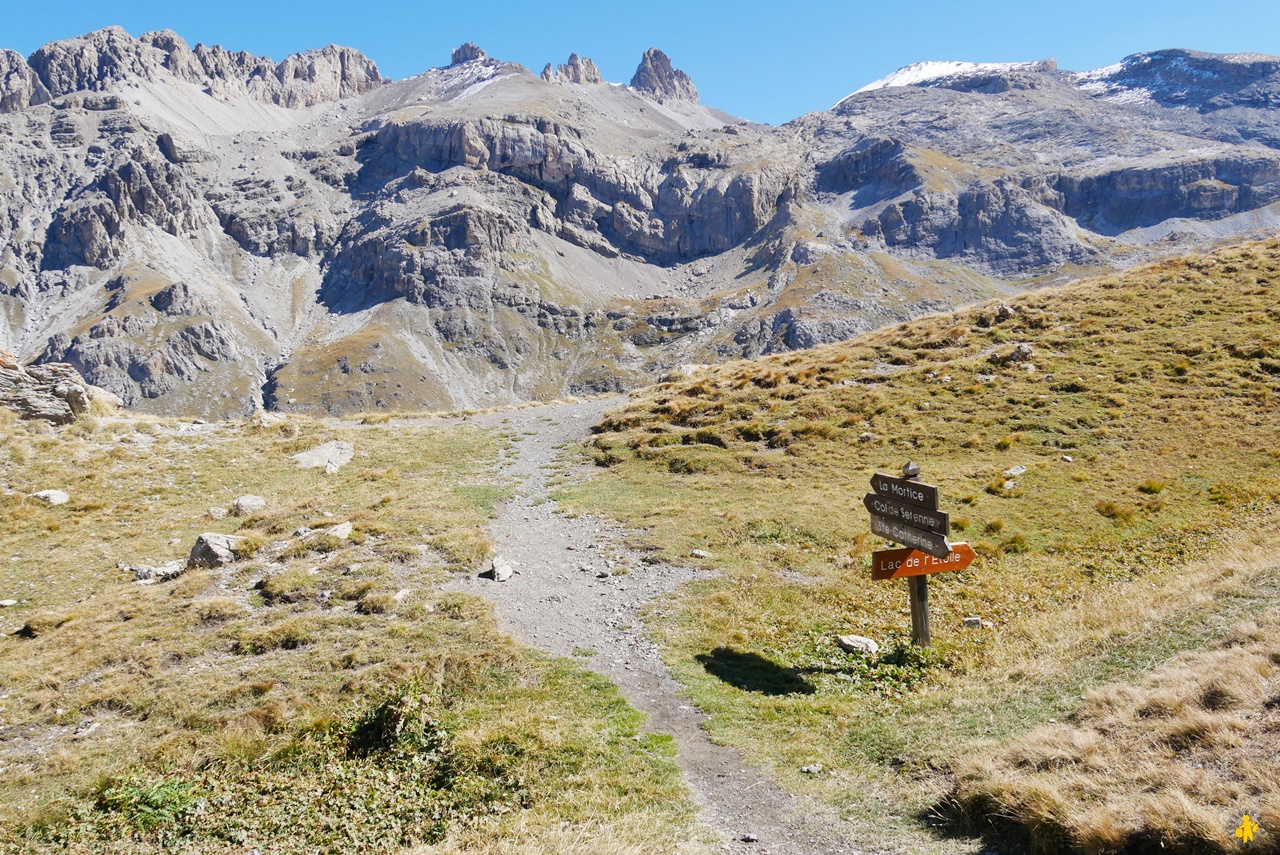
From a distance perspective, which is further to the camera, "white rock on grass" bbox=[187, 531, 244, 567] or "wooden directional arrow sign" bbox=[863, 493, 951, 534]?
"white rock on grass" bbox=[187, 531, 244, 567]

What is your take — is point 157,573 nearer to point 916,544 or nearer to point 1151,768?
point 916,544

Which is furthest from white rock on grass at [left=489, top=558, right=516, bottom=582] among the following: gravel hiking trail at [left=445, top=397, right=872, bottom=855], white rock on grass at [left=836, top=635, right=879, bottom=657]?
white rock on grass at [left=836, top=635, right=879, bottom=657]

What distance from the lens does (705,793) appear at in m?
8.95

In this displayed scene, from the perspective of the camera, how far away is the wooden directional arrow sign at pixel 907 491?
12.1 m

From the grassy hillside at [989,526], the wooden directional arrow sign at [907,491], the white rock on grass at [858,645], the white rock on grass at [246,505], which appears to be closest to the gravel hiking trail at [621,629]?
the grassy hillside at [989,526]

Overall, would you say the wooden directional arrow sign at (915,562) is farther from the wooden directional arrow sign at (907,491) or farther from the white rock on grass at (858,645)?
the white rock on grass at (858,645)

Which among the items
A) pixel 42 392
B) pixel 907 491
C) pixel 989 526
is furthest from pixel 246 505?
pixel 989 526

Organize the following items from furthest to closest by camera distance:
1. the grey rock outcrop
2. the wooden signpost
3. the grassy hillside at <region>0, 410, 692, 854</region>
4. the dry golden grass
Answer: the grey rock outcrop → the wooden signpost → the grassy hillside at <region>0, 410, 692, 854</region> → the dry golden grass

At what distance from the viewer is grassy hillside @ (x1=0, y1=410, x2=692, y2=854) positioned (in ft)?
28.2

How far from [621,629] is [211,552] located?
37.9ft

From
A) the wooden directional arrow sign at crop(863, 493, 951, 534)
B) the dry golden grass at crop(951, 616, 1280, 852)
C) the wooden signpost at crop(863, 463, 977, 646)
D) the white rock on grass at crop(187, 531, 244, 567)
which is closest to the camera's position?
the dry golden grass at crop(951, 616, 1280, 852)

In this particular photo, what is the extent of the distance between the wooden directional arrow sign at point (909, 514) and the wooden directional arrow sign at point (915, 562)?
52 centimetres

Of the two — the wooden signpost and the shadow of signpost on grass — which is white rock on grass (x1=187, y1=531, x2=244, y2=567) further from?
the wooden signpost

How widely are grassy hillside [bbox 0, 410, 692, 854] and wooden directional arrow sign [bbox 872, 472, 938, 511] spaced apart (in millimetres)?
6146
